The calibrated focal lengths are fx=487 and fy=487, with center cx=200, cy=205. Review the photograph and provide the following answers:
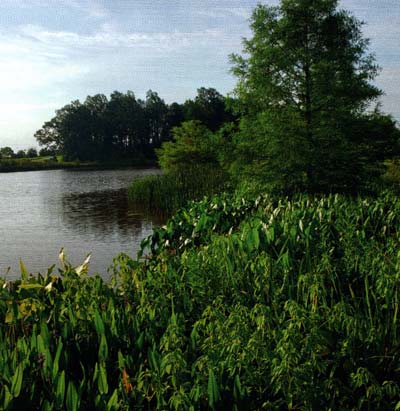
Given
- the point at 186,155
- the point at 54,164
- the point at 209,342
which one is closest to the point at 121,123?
the point at 54,164

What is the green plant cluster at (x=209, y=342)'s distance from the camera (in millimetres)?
2625

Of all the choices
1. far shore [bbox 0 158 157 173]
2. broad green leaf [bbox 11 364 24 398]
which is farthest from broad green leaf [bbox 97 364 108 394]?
far shore [bbox 0 158 157 173]

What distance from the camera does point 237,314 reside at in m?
3.13

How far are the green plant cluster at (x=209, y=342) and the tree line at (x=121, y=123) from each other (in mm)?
77489

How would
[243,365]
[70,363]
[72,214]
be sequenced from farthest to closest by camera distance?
[72,214]
[70,363]
[243,365]

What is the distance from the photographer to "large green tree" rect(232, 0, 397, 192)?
13.1 metres

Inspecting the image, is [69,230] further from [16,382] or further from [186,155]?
[16,382]

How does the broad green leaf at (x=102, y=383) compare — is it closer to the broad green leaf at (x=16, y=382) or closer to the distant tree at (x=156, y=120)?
the broad green leaf at (x=16, y=382)

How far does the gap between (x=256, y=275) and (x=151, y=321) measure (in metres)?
1.34

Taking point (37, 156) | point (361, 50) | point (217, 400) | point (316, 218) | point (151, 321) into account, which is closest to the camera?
point (217, 400)

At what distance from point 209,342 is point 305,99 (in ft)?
39.9

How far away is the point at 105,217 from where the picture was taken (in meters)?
18.7

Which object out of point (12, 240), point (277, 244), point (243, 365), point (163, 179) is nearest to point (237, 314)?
point (243, 365)

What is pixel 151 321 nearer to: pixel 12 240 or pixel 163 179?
pixel 12 240
